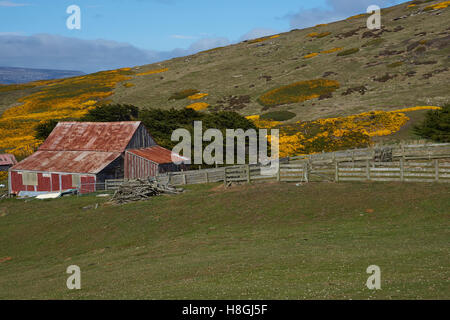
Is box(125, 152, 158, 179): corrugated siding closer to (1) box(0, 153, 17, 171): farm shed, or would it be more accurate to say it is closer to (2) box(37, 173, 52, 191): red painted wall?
(2) box(37, 173, 52, 191): red painted wall

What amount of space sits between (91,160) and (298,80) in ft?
185

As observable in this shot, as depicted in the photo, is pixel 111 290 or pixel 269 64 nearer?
pixel 111 290

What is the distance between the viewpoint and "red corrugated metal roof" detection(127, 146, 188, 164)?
4822cm

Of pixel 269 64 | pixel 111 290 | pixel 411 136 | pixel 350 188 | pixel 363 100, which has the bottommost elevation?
pixel 111 290

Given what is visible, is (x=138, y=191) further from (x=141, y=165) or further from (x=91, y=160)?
(x=91, y=160)

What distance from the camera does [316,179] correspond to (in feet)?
110

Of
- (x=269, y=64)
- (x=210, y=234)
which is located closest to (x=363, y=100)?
(x=269, y=64)

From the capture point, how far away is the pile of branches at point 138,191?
35.8 m

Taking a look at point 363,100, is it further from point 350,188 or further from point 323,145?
point 350,188

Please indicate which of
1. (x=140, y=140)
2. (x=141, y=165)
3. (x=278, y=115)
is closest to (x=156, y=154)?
(x=140, y=140)

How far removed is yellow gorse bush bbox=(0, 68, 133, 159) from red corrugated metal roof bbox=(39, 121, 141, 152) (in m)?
18.5

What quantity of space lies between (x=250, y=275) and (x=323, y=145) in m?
41.5

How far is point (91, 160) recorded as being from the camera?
156 ft

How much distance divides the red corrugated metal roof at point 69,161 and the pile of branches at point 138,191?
9315mm
